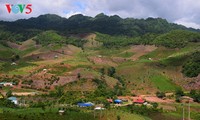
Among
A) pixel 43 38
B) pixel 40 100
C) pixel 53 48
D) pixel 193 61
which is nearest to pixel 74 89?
pixel 40 100

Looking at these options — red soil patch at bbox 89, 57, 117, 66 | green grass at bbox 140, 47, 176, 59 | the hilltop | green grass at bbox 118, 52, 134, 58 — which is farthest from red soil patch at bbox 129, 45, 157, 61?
red soil patch at bbox 89, 57, 117, 66

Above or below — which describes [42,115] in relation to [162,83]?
below

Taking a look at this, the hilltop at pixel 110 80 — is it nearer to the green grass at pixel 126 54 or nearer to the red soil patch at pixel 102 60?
the red soil patch at pixel 102 60

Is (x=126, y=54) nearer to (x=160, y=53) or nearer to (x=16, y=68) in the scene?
(x=160, y=53)

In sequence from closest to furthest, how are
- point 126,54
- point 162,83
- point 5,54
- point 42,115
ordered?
1. point 42,115
2. point 162,83
3. point 5,54
4. point 126,54

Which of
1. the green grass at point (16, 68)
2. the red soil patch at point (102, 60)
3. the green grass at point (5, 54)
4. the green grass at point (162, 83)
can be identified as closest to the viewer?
the green grass at point (162, 83)

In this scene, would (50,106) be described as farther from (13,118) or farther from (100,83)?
(100,83)


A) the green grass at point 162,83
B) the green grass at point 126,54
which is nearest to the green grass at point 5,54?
the green grass at point 126,54

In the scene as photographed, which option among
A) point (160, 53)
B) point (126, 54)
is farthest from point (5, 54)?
point (160, 53)

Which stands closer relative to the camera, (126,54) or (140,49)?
(126,54)

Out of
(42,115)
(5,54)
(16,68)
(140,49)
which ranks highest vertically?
(140,49)
